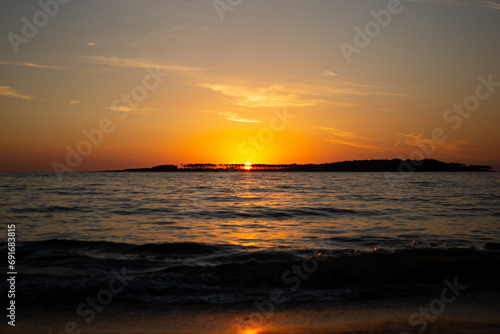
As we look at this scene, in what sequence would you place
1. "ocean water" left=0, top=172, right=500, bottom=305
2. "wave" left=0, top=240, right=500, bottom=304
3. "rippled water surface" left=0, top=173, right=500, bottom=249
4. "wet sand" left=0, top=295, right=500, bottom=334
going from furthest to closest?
"rippled water surface" left=0, top=173, right=500, bottom=249 → "ocean water" left=0, top=172, right=500, bottom=305 → "wave" left=0, top=240, right=500, bottom=304 → "wet sand" left=0, top=295, right=500, bottom=334

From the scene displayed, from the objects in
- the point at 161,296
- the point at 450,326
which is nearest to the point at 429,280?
the point at 450,326

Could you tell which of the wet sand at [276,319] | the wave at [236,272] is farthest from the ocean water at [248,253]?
the wet sand at [276,319]

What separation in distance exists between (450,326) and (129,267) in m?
8.85

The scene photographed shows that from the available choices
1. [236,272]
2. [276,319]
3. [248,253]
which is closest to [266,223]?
[248,253]

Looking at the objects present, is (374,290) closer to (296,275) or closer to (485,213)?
(296,275)

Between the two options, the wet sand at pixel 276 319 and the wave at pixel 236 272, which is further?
the wave at pixel 236 272

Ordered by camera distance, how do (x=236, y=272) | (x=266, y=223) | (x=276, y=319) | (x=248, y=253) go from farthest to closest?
1. (x=266, y=223)
2. (x=248, y=253)
3. (x=236, y=272)
4. (x=276, y=319)

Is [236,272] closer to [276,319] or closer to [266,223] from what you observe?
[276,319]

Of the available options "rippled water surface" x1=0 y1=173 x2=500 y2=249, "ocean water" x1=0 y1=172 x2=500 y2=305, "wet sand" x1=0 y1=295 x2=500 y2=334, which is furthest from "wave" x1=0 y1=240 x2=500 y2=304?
"rippled water surface" x1=0 y1=173 x2=500 y2=249

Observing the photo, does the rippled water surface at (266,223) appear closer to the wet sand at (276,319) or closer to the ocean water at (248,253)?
the ocean water at (248,253)

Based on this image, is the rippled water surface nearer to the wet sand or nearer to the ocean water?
the ocean water

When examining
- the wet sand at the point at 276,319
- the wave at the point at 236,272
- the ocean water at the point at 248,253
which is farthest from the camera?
the ocean water at the point at 248,253

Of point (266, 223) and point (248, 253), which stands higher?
point (266, 223)

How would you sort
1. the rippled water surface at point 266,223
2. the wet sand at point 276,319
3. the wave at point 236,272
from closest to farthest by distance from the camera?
the wet sand at point 276,319, the wave at point 236,272, the rippled water surface at point 266,223
